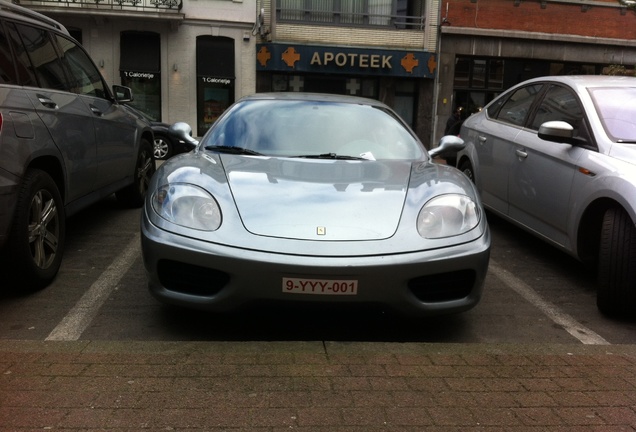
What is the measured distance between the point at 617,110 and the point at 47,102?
14.1 ft

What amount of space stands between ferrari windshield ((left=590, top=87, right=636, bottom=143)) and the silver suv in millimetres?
4059

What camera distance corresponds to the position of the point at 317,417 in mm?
2254

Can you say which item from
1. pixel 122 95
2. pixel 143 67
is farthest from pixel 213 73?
pixel 122 95

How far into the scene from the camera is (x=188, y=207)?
324cm

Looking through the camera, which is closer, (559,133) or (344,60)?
(559,133)

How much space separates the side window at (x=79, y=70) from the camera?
4980 mm

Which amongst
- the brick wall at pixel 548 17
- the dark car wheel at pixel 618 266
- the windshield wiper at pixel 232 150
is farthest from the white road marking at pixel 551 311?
the brick wall at pixel 548 17

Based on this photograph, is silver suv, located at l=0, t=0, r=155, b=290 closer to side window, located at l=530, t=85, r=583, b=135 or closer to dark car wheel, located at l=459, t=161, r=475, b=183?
dark car wheel, located at l=459, t=161, r=475, b=183

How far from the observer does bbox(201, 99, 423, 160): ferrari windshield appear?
4.14 m

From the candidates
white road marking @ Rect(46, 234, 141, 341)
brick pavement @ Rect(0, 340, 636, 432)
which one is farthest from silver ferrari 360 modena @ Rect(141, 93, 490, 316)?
white road marking @ Rect(46, 234, 141, 341)

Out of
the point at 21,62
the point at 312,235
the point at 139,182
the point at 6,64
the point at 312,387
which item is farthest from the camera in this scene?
the point at 139,182

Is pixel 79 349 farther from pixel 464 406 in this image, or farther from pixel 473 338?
pixel 473 338

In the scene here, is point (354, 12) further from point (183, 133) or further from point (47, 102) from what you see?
point (47, 102)

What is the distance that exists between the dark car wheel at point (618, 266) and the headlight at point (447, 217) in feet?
3.27
